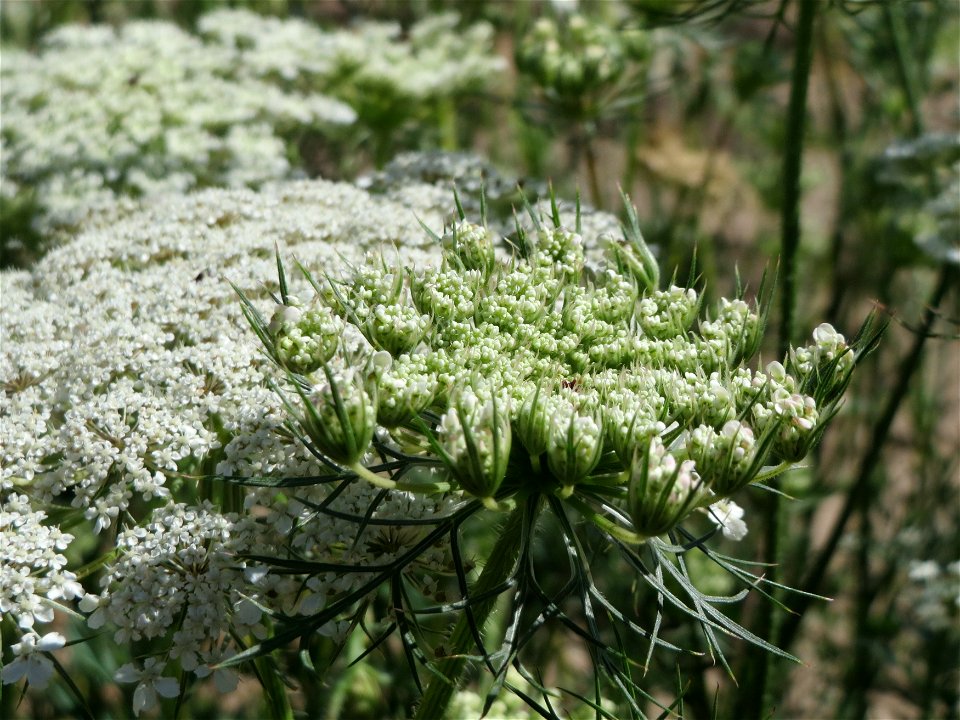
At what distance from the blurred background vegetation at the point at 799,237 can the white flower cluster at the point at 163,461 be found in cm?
58

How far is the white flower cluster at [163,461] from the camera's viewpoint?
201 centimetres

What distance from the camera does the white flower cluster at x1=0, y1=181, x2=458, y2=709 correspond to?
201cm

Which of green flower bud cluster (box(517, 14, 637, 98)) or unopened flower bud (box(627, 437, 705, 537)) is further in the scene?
green flower bud cluster (box(517, 14, 637, 98))

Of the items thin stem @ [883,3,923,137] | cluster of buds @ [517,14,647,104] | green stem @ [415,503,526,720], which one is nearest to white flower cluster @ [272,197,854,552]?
green stem @ [415,503,526,720]

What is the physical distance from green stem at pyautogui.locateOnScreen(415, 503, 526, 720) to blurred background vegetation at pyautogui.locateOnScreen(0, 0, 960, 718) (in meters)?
0.57

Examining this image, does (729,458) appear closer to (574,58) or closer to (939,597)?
(574,58)

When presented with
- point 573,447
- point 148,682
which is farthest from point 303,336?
point 148,682

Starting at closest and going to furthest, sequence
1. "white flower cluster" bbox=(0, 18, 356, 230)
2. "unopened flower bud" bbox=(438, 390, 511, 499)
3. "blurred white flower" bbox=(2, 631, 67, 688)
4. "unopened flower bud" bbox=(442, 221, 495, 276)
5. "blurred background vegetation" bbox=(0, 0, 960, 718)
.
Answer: "unopened flower bud" bbox=(438, 390, 511, 499) < "blurred white flower" bbox=(2, 631, 67, 688) < "unopened flower bud" bbox=(442, 221, 495, 276) < "blurred background vegetation" bbox=(0, 0, 960, 718) < "white flower cluster" bbox=(0, 18, 356, 230)

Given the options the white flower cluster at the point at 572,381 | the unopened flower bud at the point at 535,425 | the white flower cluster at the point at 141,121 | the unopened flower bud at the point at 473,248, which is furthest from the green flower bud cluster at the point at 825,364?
the white flower cluster at the point at 141,121

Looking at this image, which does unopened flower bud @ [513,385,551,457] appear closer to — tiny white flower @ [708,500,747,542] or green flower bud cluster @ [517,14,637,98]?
tiny white flower @ [708,500,747,542]

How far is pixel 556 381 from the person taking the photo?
182 cm

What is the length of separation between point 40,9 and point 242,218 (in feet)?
9.57

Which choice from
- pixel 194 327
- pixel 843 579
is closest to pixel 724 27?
pixel 843 579

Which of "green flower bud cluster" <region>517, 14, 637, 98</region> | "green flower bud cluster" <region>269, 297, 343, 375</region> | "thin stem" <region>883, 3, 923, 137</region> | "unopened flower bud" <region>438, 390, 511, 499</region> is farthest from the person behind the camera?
"thin stem" <region>883, 3, 923, 137</region>
